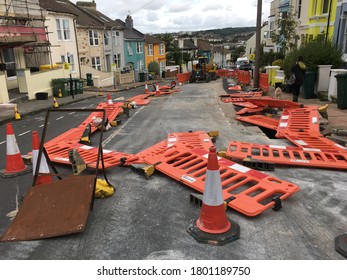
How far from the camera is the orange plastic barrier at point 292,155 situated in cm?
571

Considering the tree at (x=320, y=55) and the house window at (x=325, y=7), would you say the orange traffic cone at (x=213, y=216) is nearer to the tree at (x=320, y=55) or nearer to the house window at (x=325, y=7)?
the tree at (x=320, y=55)

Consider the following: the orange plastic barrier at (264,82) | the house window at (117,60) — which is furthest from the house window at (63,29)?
the orange plastic barrier at (264,82)

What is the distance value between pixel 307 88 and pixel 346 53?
16.6 ft

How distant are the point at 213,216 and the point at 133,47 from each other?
4486 centimetres

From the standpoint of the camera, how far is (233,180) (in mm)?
4902

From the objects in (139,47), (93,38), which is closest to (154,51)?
(139,47)

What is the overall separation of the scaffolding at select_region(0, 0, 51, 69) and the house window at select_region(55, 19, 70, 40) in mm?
2605

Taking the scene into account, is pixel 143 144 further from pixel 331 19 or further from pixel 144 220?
pixel 331 19

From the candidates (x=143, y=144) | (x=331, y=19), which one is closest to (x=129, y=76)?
(x=331, y=19)

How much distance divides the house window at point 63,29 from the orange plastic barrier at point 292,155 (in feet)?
85.1

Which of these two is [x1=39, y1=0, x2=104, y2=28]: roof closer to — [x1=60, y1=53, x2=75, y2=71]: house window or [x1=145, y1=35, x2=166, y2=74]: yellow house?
[x1=60, y1=53, x2=75, y2=71]: house window

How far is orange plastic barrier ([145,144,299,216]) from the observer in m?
4.22

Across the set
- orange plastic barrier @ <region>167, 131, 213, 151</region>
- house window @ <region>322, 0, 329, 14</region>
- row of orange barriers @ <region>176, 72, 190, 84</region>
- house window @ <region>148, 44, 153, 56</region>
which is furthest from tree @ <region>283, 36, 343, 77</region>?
house window @ <region>148, 44, 153, 56</region>
